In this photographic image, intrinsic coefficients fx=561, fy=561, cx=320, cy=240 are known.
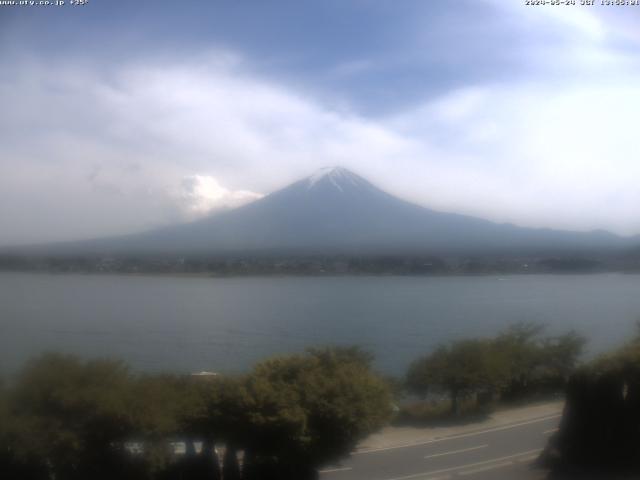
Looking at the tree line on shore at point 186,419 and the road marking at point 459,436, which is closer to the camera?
the tree line on shore at point 186,419

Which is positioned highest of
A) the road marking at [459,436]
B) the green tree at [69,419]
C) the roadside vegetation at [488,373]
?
the green tree at [69,419]

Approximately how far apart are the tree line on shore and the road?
19cm

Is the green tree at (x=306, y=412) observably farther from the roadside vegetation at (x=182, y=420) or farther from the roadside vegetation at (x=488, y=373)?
the roadside vegetation at (x=488, y=373)

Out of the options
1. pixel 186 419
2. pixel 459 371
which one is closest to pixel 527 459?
pixel 459 371

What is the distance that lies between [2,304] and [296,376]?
3.96 meters

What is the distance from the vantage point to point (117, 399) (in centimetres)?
399

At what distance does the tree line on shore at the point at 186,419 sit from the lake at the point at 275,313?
1.52ft

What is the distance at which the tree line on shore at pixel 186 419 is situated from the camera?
3768 mm

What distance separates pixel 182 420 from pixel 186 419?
0.03 metres

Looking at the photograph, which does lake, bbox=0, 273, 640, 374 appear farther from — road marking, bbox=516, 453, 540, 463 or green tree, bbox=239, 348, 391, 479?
road marking, bbox=516, 453, 540, 463

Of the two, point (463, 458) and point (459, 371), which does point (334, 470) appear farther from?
point (459, 371)

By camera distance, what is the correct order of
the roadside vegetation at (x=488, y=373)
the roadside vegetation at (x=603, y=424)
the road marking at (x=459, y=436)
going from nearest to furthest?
the roadside vegetation at (x=603, y=424), the road marking at (x=459, y=436), the roadside vegetation at (x=488, y=373)

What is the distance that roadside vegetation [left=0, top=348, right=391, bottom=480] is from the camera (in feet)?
12.3

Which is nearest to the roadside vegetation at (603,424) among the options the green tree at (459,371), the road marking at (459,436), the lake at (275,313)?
the road marking at (459,436)
